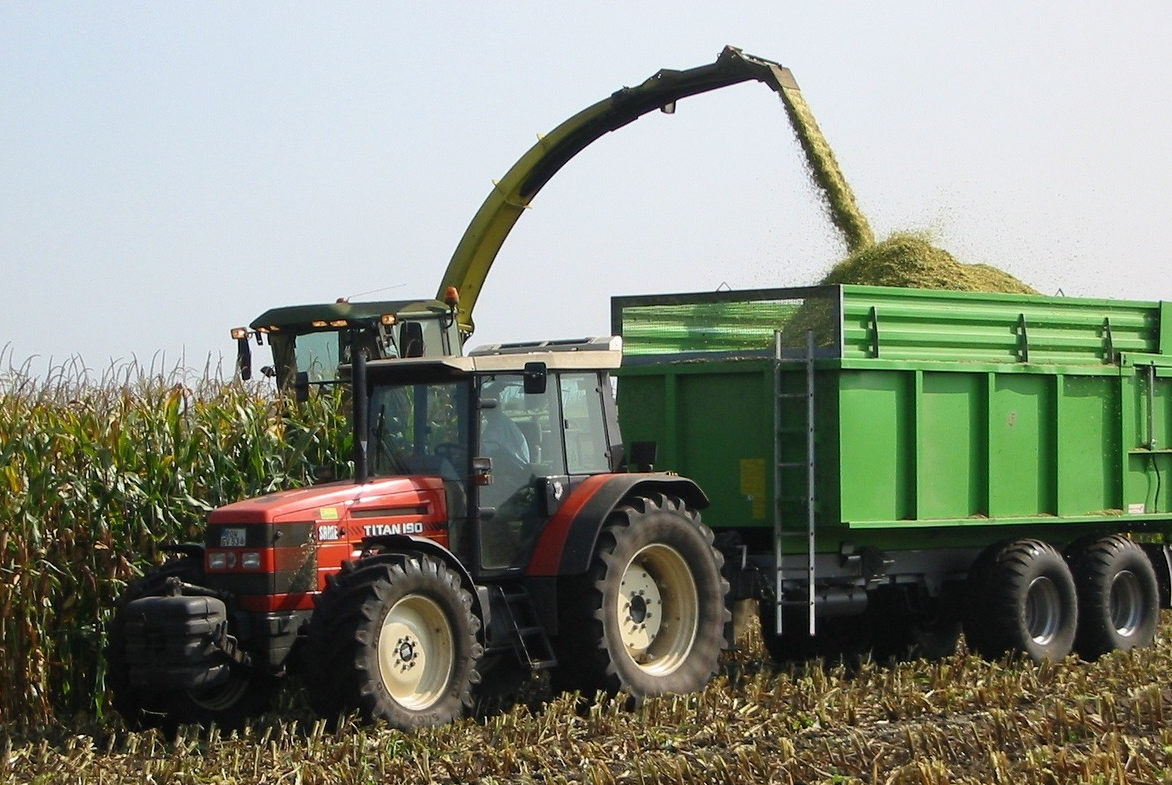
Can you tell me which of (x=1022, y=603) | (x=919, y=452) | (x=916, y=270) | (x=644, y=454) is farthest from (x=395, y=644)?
(x=916, y=270)

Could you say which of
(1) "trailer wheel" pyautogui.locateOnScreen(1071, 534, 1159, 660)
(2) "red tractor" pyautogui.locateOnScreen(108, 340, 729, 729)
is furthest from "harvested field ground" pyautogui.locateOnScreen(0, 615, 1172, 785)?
(1) "trailer wheel" pyautogui.locateOnScreen(1071, 534, 1159, 660)

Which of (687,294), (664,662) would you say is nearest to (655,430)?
(687,294)

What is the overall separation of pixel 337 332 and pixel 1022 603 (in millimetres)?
6490

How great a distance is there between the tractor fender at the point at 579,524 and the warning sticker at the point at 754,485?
113 centimetres

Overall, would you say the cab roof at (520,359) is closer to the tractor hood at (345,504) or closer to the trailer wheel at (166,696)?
the tractor hood at (345,504)

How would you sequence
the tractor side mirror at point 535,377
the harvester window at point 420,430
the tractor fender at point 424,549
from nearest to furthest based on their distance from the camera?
the tractor fender at point 424,549 → the tractor side mirror at point 535,377 → the harvester window at point 420,430

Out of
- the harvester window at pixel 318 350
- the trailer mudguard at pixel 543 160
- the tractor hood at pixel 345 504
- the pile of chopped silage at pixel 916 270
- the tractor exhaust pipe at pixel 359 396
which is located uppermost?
the trailer mudguard at pixel 543 160

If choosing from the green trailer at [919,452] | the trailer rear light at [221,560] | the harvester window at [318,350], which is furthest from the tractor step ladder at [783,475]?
the harvester window at [318,350]

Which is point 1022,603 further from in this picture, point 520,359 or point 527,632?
point 520,359

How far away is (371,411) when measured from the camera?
934 cm

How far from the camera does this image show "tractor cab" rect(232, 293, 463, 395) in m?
14.0

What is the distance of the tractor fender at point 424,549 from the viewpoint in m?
8.48

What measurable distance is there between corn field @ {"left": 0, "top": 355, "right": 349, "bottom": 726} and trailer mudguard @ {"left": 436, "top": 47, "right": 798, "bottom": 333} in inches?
224

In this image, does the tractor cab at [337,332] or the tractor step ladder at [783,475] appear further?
the tractor cab at [337,332]
